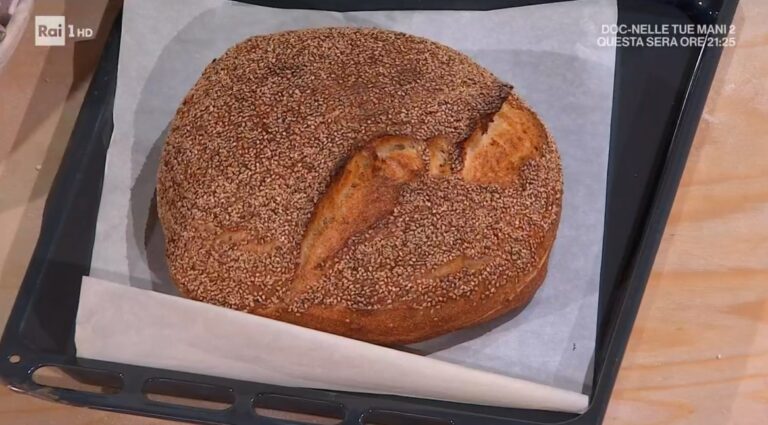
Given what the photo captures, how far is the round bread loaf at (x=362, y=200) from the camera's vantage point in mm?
813

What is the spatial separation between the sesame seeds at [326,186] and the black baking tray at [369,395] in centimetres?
11

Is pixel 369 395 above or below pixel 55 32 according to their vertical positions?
below

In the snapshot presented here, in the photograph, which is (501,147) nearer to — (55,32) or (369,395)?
(369,395)

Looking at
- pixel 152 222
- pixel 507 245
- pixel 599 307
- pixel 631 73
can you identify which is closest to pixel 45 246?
pixel 152 222

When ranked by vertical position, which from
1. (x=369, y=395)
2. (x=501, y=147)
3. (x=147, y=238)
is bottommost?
(x=369, y=395)

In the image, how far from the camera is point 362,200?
812mm

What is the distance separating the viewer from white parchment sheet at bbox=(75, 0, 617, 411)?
2.66 feet

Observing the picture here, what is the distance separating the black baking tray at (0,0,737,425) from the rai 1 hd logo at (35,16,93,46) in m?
0.07

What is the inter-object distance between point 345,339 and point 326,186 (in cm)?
16

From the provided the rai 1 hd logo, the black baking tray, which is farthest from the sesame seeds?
the rai 1 hd logo

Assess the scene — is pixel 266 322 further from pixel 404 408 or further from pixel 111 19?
pixel 111 19

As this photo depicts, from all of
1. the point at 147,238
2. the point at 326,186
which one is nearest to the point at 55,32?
the point at 147,238

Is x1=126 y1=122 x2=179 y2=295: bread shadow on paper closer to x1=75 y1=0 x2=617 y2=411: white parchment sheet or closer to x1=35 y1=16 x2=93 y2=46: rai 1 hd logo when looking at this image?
x1=75 y1=0 x2=617 y2=411: white parchment sheet

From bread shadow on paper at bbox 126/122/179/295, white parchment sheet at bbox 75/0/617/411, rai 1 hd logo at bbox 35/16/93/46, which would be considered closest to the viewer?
white parchment sheet at bbox 75/0/617/411
